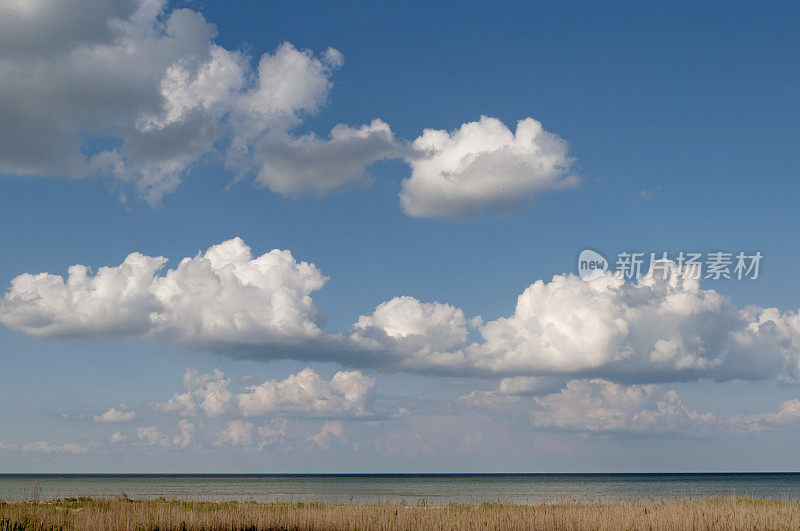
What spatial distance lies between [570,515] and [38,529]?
21309 millimetres

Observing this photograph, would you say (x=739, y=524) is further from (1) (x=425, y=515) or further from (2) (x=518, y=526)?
(1) (x=425, y=515)

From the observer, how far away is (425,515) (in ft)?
98.3

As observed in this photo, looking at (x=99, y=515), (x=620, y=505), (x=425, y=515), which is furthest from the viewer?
(x=620, y=505)

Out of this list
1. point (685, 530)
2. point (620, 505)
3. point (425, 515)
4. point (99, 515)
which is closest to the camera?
point (685, 530)

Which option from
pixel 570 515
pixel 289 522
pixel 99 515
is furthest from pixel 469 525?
pixel 99 515

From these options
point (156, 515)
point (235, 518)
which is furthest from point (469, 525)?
point (156, 515)

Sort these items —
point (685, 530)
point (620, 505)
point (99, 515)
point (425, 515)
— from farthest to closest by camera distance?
point (620, 505) < point (425, 515) < point (99, 515) < point (685, 530)

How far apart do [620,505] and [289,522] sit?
644 inches

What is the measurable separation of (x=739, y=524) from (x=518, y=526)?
848 centimetres

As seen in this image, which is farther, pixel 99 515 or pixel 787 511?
pixel 787 511

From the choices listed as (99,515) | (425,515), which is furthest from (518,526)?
(99,515)

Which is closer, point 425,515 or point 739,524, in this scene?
point 739,524

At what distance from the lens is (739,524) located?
87.7ft

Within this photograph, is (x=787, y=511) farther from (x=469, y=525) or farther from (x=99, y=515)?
(x=99, y=515)
